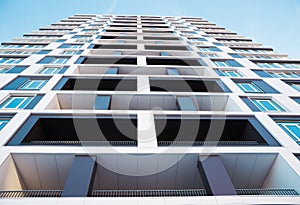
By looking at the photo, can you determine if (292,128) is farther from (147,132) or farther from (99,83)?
(99,83)

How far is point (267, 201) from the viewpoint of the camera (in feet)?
23.7

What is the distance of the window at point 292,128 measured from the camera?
11.1 meters

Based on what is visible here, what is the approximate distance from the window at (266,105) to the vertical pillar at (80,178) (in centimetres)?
1154

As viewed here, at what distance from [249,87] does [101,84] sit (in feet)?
40.5

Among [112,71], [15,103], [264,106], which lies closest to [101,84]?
[112,71]

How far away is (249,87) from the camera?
16.4 m

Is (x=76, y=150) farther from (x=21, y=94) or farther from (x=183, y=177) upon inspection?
(x=21, y=94)

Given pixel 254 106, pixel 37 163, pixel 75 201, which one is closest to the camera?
pixel 75 201

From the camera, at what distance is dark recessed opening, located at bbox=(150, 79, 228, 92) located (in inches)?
664

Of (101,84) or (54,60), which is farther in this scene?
(54,60)

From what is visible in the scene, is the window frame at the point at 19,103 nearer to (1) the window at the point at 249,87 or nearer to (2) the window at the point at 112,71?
(2) the window at the point at 112,71

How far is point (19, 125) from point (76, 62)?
32.4ft

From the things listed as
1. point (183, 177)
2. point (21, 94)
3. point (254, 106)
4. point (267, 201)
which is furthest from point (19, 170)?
point (254, 106)

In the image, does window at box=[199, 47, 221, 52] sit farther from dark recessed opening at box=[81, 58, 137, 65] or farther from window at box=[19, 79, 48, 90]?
window at box=[19, 79, 48, 90]
